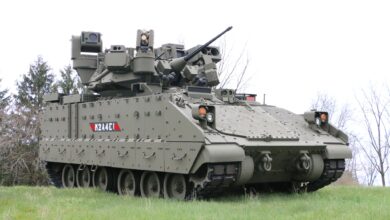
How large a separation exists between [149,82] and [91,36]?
3284 millimetres

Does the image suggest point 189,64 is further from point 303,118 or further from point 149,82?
point 303,118

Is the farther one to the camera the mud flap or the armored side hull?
the armored side hull

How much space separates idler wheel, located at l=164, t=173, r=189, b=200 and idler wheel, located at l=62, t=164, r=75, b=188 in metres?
5.02

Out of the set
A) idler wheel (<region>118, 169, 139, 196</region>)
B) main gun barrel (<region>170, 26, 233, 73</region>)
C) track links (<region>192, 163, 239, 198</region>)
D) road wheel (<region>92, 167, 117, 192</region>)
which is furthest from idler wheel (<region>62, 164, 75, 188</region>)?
A: track links (<region>192, 163, 239, 198</region>)

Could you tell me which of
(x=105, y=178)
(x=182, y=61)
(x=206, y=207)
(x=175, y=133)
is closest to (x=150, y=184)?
(x=175, y=133)

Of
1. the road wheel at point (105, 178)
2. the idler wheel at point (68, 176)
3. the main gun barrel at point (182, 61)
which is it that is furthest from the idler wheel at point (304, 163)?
the idler wheel at point (68, 176)

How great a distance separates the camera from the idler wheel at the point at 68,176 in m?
16.7

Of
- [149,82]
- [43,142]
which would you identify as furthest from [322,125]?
[43,142]

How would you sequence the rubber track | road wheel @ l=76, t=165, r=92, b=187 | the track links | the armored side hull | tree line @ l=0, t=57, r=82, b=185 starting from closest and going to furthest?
the track links, the armored side hull, the rubber track, road wheel @ l=76, t=165, r=92, b=187, tree line @ l=0, t=57, r=82, b=185

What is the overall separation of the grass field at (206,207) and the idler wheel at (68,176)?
3.55 m

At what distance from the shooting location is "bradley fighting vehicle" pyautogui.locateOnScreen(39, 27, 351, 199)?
1120 cm

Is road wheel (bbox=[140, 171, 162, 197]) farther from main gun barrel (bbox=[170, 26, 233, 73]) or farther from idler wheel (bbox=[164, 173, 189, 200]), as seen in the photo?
main gun barrel (bbox=[170, 26, 233, 73])

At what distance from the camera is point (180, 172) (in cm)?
1134

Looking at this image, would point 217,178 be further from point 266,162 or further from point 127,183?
point 127,183
